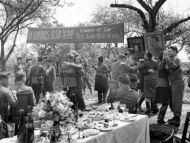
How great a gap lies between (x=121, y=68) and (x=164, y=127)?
2.30m

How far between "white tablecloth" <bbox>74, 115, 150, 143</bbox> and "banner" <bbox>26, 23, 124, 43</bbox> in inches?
232

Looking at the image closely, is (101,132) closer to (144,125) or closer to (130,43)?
(144,125)

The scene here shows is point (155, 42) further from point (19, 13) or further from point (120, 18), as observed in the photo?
point (120, 18)

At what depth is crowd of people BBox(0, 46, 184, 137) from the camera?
16.1ft

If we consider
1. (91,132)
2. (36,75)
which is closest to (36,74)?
(36,75)

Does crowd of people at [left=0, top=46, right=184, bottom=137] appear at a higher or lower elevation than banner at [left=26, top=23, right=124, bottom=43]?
lower

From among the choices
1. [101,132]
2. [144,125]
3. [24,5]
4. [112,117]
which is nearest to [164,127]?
[144,125]

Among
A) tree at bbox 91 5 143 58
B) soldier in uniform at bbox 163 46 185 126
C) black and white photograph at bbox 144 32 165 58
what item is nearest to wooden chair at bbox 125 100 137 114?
soldier in uniform at bbox 163 46 185 126

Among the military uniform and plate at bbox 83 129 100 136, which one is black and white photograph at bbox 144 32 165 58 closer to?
the military uniform

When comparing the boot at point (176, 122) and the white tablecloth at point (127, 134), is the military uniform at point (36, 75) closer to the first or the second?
the boot at point (176, 122)

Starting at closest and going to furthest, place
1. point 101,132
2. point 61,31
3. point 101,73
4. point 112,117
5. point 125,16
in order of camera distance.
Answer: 1. point 101,132
2. point 112,117
3. point 101,73
4. point 61,31
5. point 125,16

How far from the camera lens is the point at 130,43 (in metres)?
10.6

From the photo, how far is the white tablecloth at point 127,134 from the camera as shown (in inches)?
124

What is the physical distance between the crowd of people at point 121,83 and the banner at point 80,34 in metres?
1.09
